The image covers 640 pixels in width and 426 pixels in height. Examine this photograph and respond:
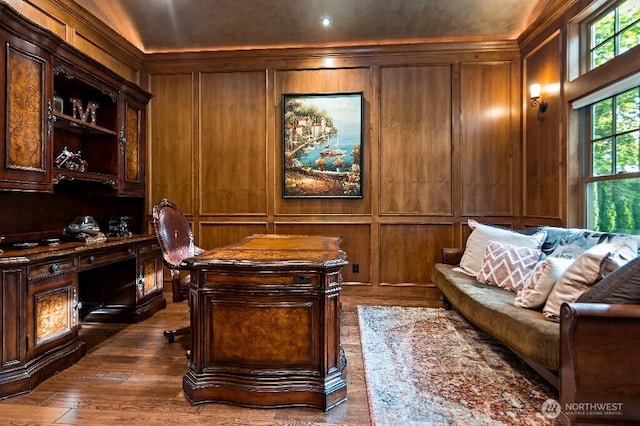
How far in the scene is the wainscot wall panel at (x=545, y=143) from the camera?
346cm

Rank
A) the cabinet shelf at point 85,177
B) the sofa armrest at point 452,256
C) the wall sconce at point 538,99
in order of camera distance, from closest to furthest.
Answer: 1. the cabinet shelf at point 85,177
2. the wall sconce at point 538,99
3. the sofa armrest at point 452,256

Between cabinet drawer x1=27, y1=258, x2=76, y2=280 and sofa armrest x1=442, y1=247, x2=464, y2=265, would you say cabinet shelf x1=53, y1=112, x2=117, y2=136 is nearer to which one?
cabinet drawer x1=27, y1=258, x2=76, y2=280

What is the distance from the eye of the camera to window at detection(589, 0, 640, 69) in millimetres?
2713

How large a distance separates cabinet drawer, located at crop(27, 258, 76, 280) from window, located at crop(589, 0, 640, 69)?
173 inches

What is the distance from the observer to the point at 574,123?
3.30 m

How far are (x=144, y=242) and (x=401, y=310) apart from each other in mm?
2677

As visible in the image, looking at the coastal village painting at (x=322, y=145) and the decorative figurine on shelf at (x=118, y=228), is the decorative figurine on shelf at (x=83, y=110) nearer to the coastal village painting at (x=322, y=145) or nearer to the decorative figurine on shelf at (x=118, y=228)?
the decorative figurine on shelf at (x=118, y=228)

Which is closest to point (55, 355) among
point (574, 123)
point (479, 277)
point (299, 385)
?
point (299, 385)

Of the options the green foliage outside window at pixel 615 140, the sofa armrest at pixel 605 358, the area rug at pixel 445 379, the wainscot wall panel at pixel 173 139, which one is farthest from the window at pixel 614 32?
the wainscot wall panel at pixel 173 139

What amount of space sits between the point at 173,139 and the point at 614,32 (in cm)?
459

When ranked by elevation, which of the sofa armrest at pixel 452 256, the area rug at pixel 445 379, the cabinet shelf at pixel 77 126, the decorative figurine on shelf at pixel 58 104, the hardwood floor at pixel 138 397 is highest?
the decorative figurine on shelf at pixel 58 104

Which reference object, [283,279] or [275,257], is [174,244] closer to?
[275,257]

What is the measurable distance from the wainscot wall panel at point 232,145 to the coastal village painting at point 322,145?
336 millimetres

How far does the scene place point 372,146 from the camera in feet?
14.0
